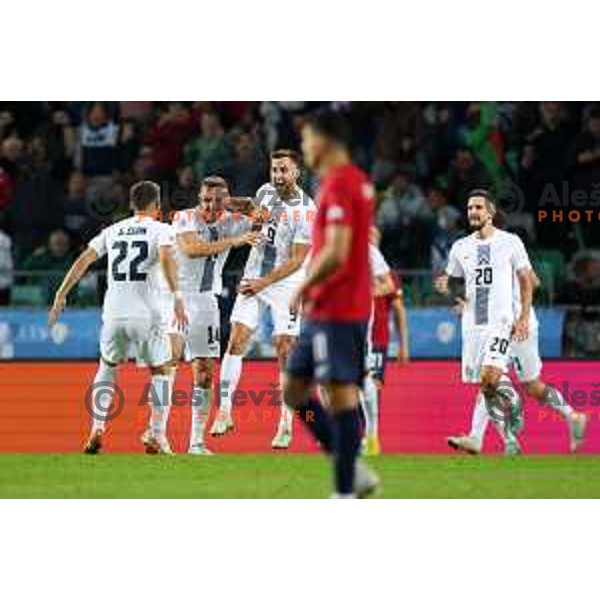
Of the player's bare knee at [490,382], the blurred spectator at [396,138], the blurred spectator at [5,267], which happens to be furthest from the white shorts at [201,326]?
the blurred spectator at [396,138]

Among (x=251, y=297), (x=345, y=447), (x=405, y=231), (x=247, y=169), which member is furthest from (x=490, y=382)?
(x=405, y=231)

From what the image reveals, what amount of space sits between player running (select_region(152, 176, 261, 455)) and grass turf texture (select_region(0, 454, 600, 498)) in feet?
2.06

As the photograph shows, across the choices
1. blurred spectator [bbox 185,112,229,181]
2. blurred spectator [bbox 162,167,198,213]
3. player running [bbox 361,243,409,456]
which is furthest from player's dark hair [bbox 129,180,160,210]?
blurred spectator [bbox 162,167,198,213]

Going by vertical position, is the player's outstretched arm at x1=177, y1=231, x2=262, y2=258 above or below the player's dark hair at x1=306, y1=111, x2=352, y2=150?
below

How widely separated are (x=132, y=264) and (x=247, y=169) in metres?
8.38

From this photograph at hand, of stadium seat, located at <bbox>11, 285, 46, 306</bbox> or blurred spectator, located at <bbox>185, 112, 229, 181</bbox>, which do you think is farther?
blurred spectator, located at <bbox>185, 112, 229, 181</bbox>

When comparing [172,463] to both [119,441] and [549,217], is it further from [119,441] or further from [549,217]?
[549,217]

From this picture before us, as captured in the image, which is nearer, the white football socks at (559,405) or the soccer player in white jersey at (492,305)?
the soccer player in white jersey at (492,305)

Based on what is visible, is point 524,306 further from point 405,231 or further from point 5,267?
point 5,267

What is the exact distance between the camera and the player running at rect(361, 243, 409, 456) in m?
14.6

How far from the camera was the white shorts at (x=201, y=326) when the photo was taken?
48.5ft

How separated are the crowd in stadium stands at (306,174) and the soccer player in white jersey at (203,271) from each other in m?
7.39

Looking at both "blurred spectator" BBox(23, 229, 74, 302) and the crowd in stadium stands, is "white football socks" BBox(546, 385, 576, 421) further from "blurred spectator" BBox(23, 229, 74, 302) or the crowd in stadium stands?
"blurred spectator" BBox(23, 229, 74, 302)

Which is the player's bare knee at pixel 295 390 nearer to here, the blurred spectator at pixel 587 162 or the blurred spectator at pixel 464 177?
the blurred spectator at pixel 587 162
